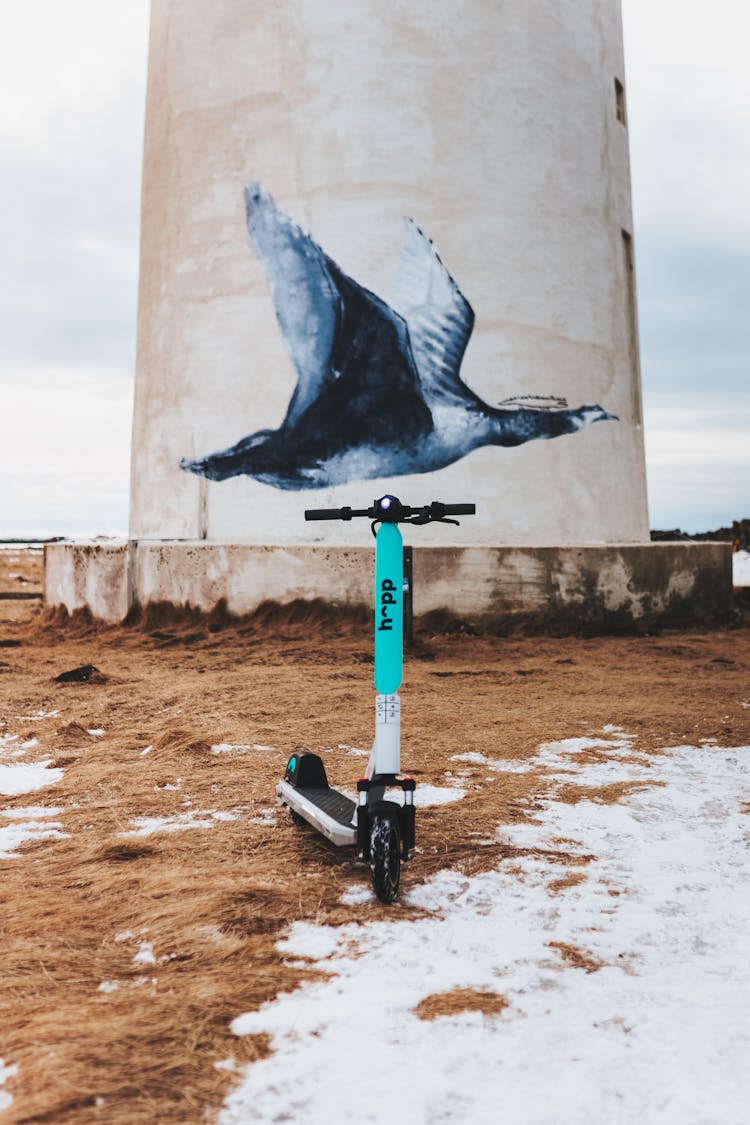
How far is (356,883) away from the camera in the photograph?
260 cm

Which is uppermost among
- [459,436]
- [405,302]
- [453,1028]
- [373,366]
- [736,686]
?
[405,302]

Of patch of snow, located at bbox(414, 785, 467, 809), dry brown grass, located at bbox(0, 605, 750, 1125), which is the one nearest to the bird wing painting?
dry brown grass, located at bbox(0, 605, 750, 1125)

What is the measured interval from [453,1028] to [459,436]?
698cm

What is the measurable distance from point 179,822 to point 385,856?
103 cm

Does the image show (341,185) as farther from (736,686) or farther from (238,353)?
(736,686)

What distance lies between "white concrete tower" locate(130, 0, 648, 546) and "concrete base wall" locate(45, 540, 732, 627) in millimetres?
578

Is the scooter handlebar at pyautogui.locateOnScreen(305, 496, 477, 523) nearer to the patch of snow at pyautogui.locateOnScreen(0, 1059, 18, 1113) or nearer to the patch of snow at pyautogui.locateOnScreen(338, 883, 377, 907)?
the patch of snow at pyautogui.locateOnScreen(338, 883, 377, 907)

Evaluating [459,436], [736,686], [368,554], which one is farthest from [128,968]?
[459,436]

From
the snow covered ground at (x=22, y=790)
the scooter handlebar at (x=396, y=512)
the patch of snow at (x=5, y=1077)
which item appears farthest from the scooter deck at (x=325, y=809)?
the patch of snow at (x=5, y=1077)

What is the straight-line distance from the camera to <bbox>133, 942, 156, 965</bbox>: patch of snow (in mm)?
2084

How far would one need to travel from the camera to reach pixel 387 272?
27.8 ft

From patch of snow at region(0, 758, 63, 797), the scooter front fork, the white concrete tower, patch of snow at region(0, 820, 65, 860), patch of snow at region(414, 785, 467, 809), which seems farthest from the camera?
the white concrete tower

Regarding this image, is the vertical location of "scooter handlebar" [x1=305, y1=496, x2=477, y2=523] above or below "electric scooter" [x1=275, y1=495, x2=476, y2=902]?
above

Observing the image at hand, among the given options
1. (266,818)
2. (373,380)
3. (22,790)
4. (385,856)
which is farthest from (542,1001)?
(373,380)
